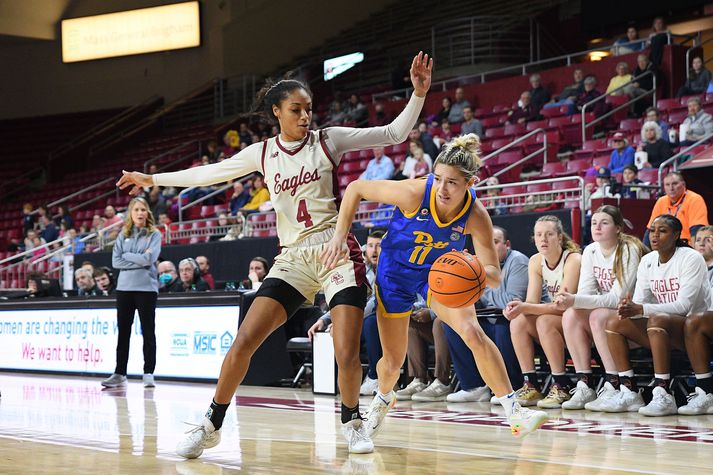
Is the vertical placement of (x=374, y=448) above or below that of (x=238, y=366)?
below

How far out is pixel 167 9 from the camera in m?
28.2

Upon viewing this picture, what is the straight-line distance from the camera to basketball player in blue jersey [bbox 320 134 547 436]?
4980 millimetres

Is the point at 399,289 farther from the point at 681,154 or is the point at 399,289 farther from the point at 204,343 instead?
the point at 681,154

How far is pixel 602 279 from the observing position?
25.0 ft

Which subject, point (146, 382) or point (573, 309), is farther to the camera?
point (146, 382)

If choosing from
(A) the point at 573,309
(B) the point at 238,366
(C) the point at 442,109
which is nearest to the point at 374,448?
(B) the point at 238,366

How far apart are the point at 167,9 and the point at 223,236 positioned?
1425cm

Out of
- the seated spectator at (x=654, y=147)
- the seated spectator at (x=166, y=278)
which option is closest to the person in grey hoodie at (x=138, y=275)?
the seated spectator at (x=166, y=278)

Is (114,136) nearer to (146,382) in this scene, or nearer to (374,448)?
(146,382)

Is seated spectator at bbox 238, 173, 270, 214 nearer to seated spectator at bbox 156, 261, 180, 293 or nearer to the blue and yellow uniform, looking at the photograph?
seated spectator at bbox 156, 261, 180, 293

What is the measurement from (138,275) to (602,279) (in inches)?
183

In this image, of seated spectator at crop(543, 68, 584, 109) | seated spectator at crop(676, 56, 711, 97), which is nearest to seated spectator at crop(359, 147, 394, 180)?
seated spectator at crop(543, 68, 584, 109)

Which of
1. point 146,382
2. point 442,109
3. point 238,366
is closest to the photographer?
point 238,366

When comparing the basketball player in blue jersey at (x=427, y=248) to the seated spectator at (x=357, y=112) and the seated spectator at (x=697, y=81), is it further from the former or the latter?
the seated spectator at (x=357, y=112)
